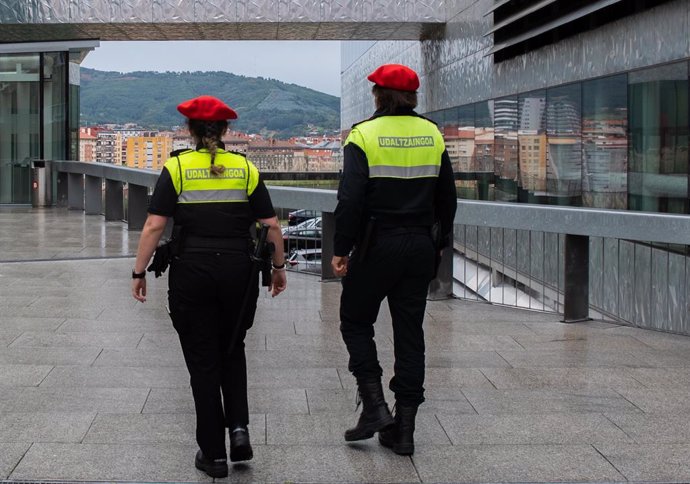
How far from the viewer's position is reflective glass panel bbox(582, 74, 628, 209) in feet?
58.2

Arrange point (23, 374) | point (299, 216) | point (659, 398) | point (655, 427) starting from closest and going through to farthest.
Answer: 1. point (655, 427)
2. point (659, 398)
3. point (23, 374)
4. point (299, 216)

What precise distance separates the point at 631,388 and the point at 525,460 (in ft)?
5.91

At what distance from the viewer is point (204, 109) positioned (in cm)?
514

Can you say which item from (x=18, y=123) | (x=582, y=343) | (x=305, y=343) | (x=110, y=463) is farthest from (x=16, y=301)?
(x=18, y=123)

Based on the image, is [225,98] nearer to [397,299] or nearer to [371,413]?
[397,299]

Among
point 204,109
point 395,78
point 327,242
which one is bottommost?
point 327,242

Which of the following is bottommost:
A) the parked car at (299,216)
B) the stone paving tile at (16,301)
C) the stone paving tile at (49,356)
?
the stone paving tile at (49,356)

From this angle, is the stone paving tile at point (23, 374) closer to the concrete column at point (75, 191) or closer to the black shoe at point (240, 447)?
the black shoe at point (240, 447)

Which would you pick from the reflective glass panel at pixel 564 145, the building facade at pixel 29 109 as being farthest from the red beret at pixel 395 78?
the building facade at pixel 29 109

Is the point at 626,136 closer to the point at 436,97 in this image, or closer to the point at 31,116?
the point at 436,97

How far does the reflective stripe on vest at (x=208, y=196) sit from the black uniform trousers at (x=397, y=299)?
680 mm

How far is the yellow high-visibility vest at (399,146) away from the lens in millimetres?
5316

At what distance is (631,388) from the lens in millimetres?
6789

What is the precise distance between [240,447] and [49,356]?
3115 mm
